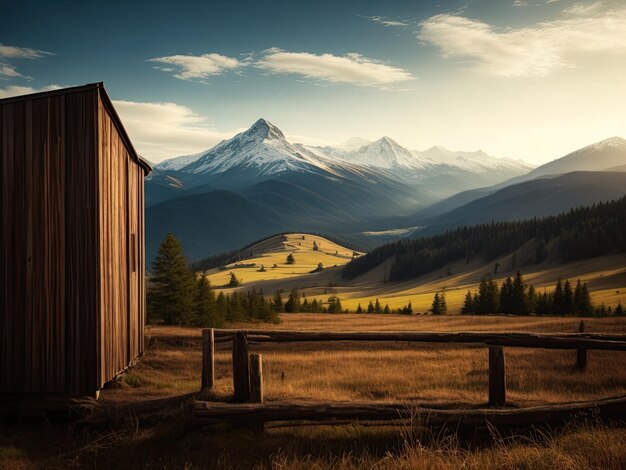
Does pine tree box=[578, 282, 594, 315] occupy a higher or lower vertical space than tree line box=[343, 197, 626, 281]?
lower

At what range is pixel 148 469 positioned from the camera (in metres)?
7.68

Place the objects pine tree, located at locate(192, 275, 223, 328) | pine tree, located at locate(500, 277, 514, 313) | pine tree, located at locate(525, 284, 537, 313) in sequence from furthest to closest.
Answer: pine tree, located at locate(500, 277, 514, 313) → pine tree, located at locate(525, 284, 537, 313) → pine tree, located at locate(192, 275, 223, 328)

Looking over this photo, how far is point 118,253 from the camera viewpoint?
1358cm

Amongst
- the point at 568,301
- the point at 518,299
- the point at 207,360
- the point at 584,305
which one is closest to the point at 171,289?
the point at 207,360

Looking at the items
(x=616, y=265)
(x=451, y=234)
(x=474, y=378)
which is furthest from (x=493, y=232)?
(x=474, y=378)

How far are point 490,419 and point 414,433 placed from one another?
1.36 metres

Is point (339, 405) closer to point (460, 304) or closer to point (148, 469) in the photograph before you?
point (148, 469)

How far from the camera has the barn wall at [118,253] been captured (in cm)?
1210

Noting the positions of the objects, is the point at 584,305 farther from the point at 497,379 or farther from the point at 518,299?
the point at 497,379

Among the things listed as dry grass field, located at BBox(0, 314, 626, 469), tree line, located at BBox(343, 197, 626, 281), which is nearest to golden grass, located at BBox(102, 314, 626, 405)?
dry grass field, located at BBox(0, 314, 626, 469)

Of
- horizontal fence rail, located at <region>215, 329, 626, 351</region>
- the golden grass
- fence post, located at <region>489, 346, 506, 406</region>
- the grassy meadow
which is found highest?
horizontal fence rail, located at <region>215, 329, 626, 351</region>

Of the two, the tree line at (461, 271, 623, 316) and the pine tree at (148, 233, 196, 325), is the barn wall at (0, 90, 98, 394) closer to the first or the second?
the pine tree at (148, 233, 196, 325)

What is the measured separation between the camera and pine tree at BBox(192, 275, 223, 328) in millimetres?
39750

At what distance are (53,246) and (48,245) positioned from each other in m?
0.13
